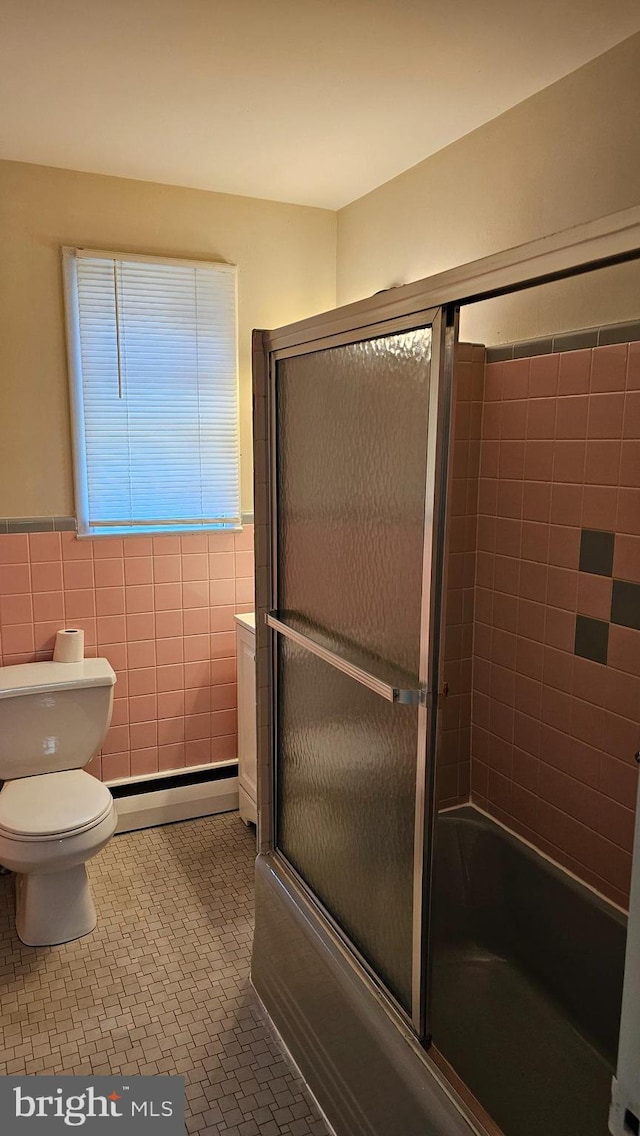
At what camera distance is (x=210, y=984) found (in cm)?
220

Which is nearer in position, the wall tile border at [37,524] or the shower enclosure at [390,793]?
the shower enclosure at [390,793]

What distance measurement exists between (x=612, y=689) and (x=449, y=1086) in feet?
3.47

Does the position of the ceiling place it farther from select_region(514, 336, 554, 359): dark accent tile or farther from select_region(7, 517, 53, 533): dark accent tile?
select_region(7, 517, 53, 533): dark accent tile

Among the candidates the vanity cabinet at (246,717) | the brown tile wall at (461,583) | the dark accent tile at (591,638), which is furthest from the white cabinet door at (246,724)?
the dark accent tile at (591,638)

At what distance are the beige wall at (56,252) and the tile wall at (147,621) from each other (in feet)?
0.73

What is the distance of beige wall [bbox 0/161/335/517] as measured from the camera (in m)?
2.57

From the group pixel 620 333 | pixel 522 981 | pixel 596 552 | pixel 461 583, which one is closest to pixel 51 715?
pixel 461 583

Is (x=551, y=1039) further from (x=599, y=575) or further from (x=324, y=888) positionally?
(x=599, y=575)

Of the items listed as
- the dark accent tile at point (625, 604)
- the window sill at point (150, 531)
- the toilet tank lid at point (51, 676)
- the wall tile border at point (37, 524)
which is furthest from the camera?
the window sill at point (150, 531)

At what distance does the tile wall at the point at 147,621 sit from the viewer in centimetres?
275

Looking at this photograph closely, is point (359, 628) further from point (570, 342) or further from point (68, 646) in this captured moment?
point (68, 646)

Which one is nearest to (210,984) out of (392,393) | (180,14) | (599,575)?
(599,575)

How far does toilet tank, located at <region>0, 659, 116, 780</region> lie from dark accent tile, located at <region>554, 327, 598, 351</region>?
70.3 inches

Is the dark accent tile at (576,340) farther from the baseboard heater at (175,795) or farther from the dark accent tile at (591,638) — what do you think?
the baseboard heater at (175,795)
